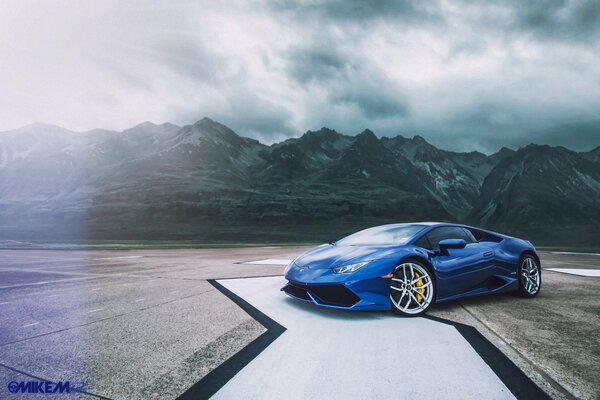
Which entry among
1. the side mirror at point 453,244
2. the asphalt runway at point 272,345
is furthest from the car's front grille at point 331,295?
the side mirror at point 453,244

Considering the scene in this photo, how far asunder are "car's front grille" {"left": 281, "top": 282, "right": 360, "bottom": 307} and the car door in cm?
129

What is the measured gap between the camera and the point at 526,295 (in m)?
5.77

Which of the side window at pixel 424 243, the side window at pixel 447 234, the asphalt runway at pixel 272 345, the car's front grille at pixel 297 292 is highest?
the side window at pixel 447 234

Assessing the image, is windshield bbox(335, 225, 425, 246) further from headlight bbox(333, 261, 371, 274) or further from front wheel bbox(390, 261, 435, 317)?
headlight bbox(333, 261, 371, 274)

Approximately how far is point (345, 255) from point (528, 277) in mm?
3236

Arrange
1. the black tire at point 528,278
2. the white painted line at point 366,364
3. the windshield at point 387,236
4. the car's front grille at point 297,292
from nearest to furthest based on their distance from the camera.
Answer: the white painted line at point 366,364, the car's front grille at point 297,292, the windshield at point 387,236, the black tire at point 528,278

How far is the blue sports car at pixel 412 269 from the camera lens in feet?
14.4

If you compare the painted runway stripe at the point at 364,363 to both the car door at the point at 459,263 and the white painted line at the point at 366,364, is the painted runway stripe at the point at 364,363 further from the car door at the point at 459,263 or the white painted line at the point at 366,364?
the car door at the point at 459,263

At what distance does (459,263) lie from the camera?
16.5 feet

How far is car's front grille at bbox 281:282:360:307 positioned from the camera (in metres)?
4.31

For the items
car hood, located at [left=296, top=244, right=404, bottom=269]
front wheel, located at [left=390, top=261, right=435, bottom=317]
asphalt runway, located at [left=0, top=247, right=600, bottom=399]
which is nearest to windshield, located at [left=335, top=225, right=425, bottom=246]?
car hood, located at [left=296, top=244, right=404, bottom=269]

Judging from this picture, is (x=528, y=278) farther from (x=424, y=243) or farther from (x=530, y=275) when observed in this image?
(x=424, y=243)

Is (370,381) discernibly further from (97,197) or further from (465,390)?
(97,197)

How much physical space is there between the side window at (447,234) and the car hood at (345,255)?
0.80m
